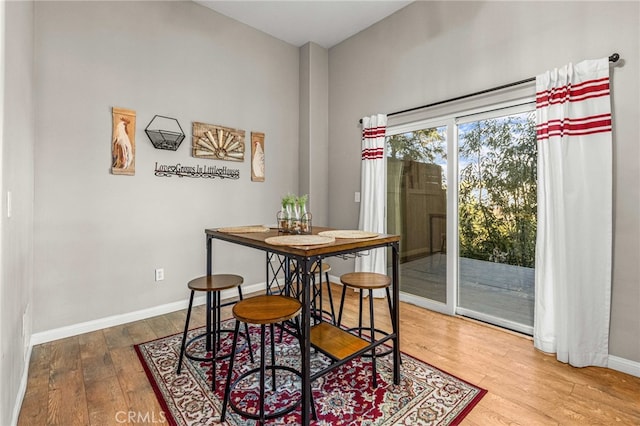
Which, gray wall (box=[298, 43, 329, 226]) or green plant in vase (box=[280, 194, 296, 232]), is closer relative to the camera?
green plant in vase (box=[280, 194, 296, 232])

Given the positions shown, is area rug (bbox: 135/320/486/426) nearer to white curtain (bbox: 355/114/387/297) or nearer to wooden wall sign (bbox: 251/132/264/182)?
white curtain (bbox: 355/114/387/297)

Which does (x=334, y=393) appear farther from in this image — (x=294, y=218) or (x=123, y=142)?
(x=123, y=142)

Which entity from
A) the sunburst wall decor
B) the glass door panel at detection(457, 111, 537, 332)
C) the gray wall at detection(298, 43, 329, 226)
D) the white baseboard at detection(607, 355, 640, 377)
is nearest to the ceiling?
the gray wall at detection(298, 43, 329, 226)

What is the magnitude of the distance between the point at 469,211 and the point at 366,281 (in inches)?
57.4

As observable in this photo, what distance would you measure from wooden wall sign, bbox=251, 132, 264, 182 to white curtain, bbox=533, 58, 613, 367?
2.74m

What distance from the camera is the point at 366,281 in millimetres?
2074

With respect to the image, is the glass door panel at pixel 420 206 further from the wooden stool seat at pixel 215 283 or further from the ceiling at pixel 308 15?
the wooden stool seat at pixel 215 283

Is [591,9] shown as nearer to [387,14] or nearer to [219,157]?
[387,14]

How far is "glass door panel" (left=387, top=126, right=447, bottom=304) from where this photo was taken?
122 inches

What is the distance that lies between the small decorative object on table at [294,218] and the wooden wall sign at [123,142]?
1628 millimetres

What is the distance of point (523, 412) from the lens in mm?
1643

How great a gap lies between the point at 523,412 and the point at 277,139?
3.43 metres
